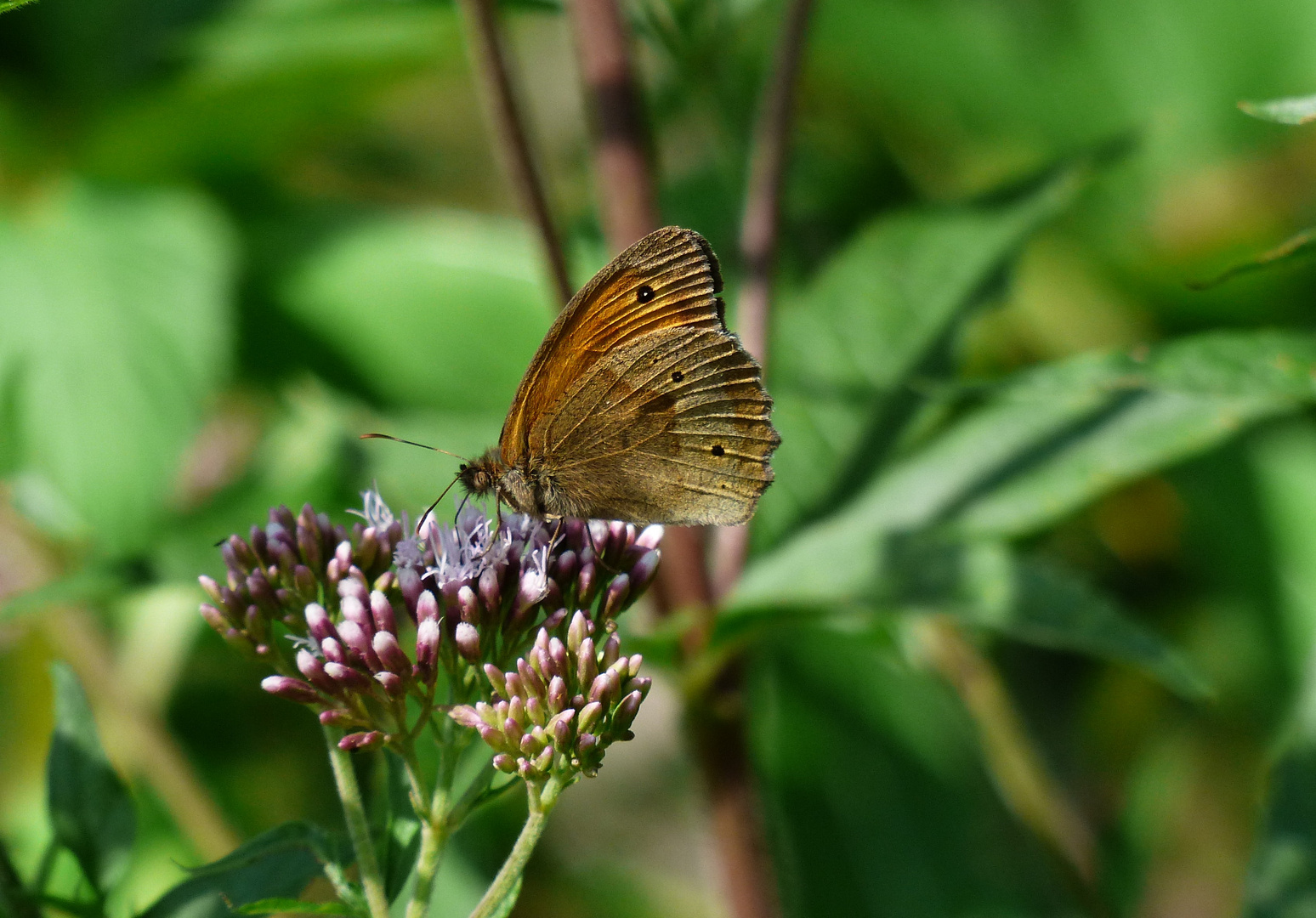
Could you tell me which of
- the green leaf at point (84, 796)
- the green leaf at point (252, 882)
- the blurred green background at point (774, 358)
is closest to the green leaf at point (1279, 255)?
the blurred green background at point (774, 358)


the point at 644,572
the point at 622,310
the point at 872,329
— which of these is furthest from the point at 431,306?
the point at 644,572

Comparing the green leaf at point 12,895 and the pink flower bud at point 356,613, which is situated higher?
the pink flower bud at point 356,613

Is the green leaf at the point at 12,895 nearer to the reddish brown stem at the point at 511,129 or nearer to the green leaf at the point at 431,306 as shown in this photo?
the reddish brown stem at the point at 511,129

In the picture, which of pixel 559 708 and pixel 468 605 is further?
pixel 468 605

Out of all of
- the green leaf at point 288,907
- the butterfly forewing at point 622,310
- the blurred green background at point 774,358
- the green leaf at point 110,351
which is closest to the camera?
the green leaf at point 288,907

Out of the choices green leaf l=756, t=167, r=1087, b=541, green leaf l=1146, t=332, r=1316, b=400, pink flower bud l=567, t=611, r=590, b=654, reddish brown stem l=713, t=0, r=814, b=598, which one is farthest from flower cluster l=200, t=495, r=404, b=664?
green leaf l=1146, t=332, r=1316, b=400

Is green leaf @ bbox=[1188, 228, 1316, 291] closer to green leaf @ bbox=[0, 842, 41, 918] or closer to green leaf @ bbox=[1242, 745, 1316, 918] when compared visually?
green leaf @ bbox=[1242, 745, 1316, 918]

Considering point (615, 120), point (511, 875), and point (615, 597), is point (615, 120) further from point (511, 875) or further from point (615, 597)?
point (511, 875)
